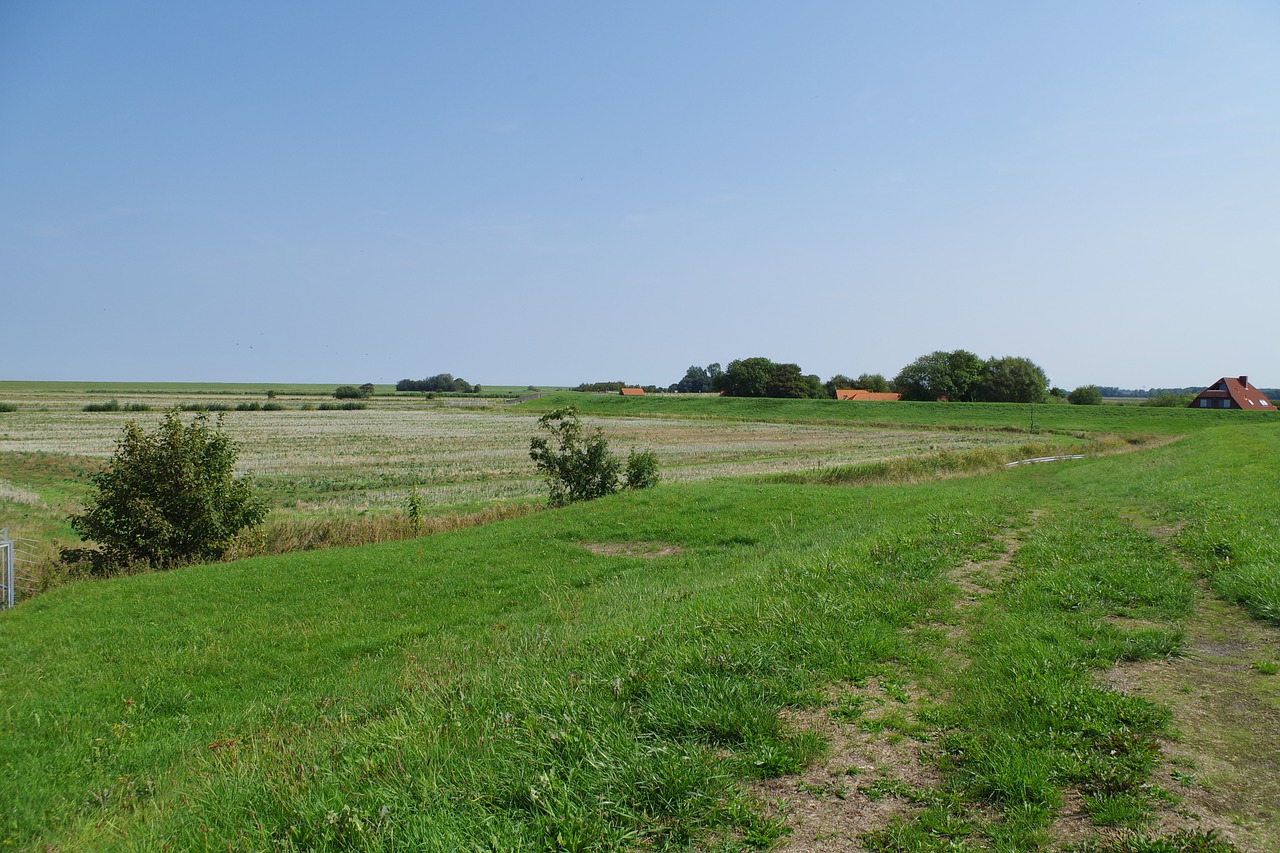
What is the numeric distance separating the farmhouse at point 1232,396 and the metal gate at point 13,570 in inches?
4466

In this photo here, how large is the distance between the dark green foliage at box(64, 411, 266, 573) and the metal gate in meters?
0.84

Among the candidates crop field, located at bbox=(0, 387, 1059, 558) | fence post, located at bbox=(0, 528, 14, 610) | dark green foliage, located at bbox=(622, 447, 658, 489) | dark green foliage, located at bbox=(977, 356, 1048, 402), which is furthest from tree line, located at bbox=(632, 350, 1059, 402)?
fence post, located at bbox=(0, 528, 14, 610)

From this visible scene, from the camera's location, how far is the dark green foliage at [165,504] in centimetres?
1748

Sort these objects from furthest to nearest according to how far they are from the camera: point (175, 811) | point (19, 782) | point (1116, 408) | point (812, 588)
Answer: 1. point (1116, 408)
2. point (812, 588)
3. point (19, 782)
4. point (175, 811)

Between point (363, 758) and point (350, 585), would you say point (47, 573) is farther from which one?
point (363, 758)

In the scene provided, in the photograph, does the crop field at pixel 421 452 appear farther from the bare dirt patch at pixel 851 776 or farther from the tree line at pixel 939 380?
the tree line at pixel 939 380

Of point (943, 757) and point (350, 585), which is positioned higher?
point (943, 757)

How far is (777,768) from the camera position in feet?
14.7

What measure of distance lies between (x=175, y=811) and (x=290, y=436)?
71.6 meters

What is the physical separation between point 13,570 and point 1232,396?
117 metres

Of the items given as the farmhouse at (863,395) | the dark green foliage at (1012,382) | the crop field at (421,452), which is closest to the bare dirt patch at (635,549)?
the crop field at (421,452)

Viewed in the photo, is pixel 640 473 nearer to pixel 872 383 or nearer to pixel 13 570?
pixel 13 570

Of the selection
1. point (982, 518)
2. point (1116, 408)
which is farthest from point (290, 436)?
point (1116, 408)

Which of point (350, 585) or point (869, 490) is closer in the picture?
point (350, 585)
